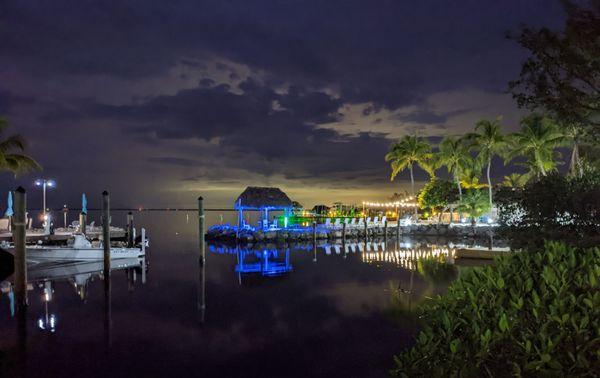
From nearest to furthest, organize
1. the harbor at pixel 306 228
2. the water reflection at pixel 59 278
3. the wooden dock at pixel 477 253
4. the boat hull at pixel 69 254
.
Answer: the water reflection at pixel 59 278
the boat hull at pixel 69 254
the wooden dock at pixel 477 253
the harbor at pixel 306 228

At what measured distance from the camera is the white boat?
86.9 feet

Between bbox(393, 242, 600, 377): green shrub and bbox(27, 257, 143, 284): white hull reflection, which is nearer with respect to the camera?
bbox(393, 242, 600, 377): green shrub

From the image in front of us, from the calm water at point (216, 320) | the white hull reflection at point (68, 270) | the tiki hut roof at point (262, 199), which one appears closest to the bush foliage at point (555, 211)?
the calm water at point (216, 320)

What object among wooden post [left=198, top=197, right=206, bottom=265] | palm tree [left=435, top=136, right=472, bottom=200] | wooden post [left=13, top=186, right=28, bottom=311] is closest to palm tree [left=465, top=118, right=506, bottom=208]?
palm tree [left=435, top=136, right=472, bottom=200]

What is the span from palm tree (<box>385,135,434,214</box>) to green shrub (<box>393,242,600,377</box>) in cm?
5874

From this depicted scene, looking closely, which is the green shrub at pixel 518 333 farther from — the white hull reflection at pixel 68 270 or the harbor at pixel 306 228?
the harbor at pixel 306 228

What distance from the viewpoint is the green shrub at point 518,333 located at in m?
3.76

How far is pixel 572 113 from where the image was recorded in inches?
436

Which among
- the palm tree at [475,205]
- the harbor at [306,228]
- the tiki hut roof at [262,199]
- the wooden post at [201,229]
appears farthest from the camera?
the palm tree at [475,205]

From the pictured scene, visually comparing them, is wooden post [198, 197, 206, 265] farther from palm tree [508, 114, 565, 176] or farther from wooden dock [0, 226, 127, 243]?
palm tree [508, 114, 565, 176]

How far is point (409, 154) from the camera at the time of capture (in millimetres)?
62031

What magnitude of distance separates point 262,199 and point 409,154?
22.8 m

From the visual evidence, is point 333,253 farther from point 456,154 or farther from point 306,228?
point 456,154

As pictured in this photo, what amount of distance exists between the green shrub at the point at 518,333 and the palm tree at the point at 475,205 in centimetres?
5419
